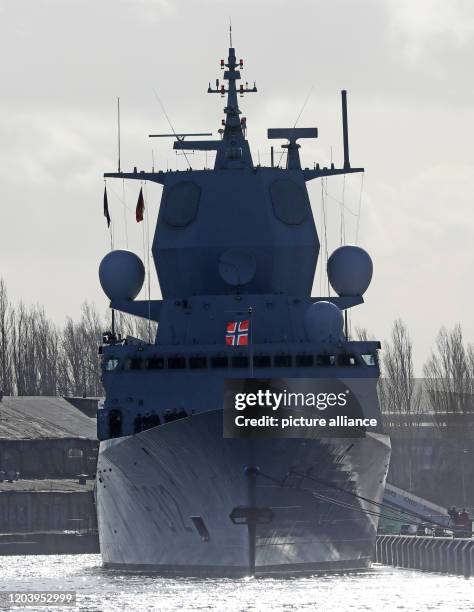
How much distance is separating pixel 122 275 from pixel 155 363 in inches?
218

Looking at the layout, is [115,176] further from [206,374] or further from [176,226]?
[206,374]

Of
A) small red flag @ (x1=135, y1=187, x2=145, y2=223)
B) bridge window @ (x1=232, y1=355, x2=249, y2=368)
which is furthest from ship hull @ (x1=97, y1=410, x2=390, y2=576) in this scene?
small red flag @ (x1=135, y1=187, x2=145, y2=223)

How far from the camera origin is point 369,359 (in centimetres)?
5734

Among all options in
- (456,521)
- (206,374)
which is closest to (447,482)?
(456,521)

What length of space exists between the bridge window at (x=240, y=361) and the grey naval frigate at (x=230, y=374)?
0.03m

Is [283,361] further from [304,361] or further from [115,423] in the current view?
[115,423]

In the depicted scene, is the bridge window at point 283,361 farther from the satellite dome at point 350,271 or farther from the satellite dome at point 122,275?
the satellite dome at point 122,275

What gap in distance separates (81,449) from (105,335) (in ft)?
131

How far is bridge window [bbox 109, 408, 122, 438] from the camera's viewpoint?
5733 centimetres

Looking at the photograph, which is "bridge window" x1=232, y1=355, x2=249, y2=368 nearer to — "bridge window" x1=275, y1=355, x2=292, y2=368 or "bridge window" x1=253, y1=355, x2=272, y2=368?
"bridge window" x1=253, y1=355, x2=272, y2=368

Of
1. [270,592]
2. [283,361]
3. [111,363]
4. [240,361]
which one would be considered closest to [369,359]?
[283,361]

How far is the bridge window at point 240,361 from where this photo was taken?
56062 mm

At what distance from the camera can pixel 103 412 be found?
194ft

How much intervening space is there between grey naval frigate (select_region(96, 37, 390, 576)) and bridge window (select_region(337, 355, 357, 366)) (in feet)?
0.17
